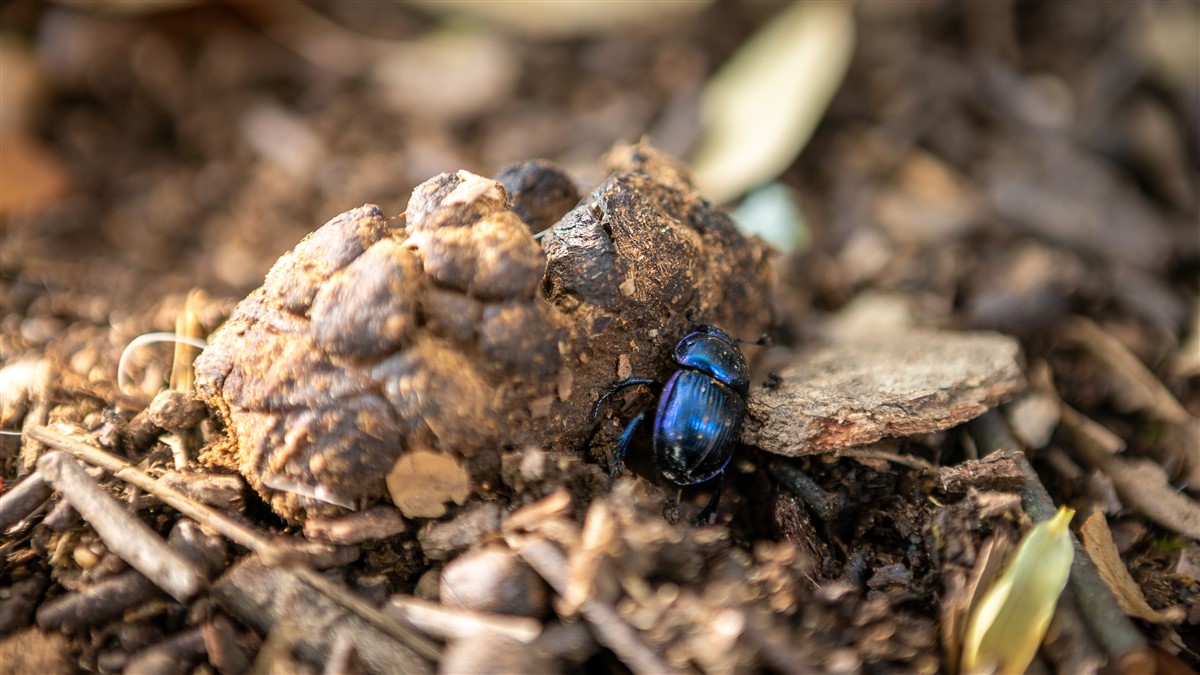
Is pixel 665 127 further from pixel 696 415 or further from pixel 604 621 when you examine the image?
pixel 604 621

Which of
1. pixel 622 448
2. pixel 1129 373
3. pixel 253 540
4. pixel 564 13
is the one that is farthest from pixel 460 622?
pixel 564 13

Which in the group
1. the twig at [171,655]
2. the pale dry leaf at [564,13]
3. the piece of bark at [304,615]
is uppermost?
the pale dry leaf at [564,13]

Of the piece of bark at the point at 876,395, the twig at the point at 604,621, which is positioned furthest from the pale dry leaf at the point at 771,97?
the twig at the point at 604,621

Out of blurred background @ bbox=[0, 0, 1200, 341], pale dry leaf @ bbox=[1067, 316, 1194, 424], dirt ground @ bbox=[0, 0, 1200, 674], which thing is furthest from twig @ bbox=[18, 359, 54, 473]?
pale dry leaf @ bbox=[1067, 316, 1194, 424]

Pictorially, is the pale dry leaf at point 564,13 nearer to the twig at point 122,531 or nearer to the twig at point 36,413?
the twig at point 36,413

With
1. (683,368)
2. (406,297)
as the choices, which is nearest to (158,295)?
(406,297)

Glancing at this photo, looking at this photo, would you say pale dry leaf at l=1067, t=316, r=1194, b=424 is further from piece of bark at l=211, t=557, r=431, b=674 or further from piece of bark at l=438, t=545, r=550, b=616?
piece of bark at l=211, t=557, r=431, b=674
